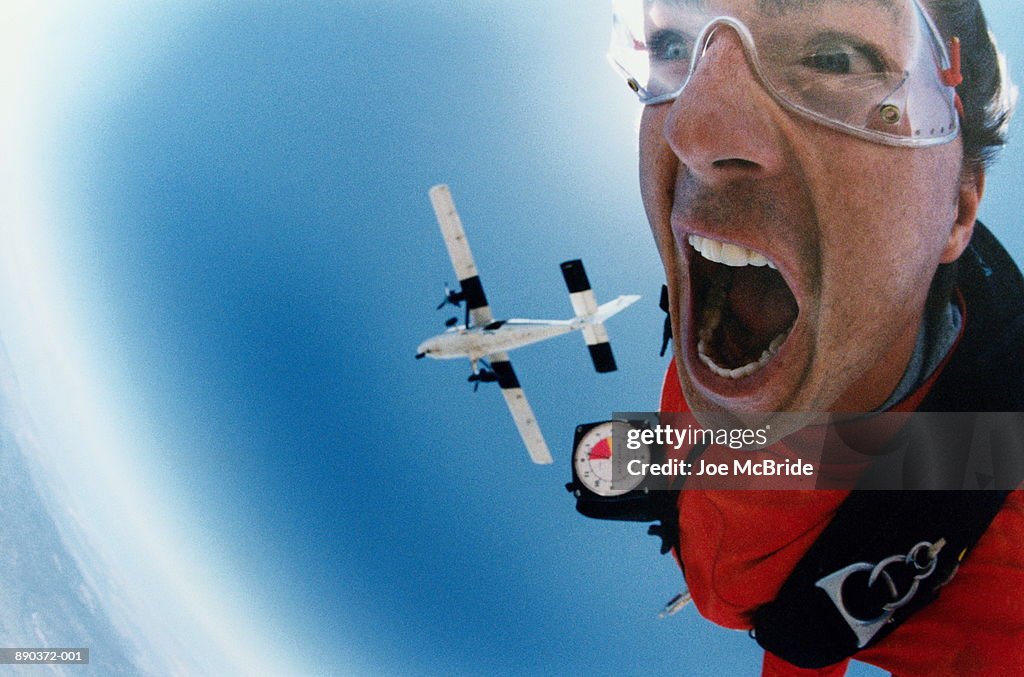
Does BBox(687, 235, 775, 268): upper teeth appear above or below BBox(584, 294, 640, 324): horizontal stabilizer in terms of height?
above

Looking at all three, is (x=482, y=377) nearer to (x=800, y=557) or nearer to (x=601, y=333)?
(x=601, y=333)

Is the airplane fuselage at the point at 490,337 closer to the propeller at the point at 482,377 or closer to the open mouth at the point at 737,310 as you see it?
the propeller at the point at 482,377

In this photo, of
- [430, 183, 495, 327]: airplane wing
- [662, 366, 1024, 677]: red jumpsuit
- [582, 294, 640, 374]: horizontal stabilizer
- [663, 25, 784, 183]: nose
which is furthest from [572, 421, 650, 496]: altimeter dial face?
[430, 183, 495, 327]: airplane wing

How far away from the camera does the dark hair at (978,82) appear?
6.32 ft

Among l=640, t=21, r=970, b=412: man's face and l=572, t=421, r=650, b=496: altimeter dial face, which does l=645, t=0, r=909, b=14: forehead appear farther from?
l=572, t=421, r=650, b=496: altimeter dial face

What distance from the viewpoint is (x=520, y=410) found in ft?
14.3

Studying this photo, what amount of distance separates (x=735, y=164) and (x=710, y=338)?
0.62m

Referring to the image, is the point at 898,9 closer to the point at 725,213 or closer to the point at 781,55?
the point at 781,55

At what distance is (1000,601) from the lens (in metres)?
2.26

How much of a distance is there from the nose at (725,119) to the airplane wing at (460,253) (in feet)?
8.08

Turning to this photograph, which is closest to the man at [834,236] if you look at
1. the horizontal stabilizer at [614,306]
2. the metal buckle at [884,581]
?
the metal buckle at [884,581]

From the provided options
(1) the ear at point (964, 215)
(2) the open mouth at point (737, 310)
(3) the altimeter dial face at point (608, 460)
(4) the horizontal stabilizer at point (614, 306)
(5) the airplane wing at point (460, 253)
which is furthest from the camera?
(5) the airplane wing at point (460, 253)

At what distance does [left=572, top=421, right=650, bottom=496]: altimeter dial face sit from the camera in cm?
275

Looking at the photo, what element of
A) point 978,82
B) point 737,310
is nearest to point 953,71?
point 978,82
